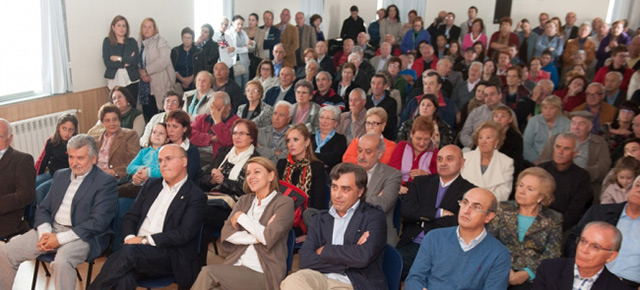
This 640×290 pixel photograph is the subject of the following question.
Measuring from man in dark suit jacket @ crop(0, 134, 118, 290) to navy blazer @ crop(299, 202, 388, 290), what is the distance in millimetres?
1396

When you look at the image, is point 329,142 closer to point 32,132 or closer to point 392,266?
point 392,266

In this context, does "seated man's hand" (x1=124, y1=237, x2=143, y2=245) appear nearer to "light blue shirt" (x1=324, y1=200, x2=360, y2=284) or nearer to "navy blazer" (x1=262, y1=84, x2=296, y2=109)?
"light blue shirt" (x1=324, y1=200, x2=360, y2=284)

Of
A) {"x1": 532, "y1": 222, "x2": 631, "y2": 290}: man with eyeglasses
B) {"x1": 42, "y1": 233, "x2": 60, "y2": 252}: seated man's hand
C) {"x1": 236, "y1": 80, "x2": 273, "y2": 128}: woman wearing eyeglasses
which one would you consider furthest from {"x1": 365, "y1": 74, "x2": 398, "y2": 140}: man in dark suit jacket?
{"x1": 42, "y1": 233, "x2": 60, "y2": 252}: seated man's hand

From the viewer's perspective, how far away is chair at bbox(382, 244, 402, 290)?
2990 mm

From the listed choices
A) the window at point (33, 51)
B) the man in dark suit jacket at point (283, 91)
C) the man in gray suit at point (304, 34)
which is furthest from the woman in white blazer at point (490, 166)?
the man in gray suit at point (304, 34)

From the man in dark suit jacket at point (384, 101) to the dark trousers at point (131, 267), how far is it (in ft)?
10.5

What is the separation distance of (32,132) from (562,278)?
5.45 m

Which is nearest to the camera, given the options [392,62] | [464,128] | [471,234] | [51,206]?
[471,234]

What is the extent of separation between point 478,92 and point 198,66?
3872mm

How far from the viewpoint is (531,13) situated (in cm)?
1344

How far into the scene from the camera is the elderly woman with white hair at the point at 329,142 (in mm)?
4777

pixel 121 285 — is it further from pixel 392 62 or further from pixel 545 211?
pixel 392 62

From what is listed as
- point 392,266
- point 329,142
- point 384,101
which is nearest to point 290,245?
point 392,266

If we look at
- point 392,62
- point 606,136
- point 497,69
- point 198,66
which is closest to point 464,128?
point 606,136
